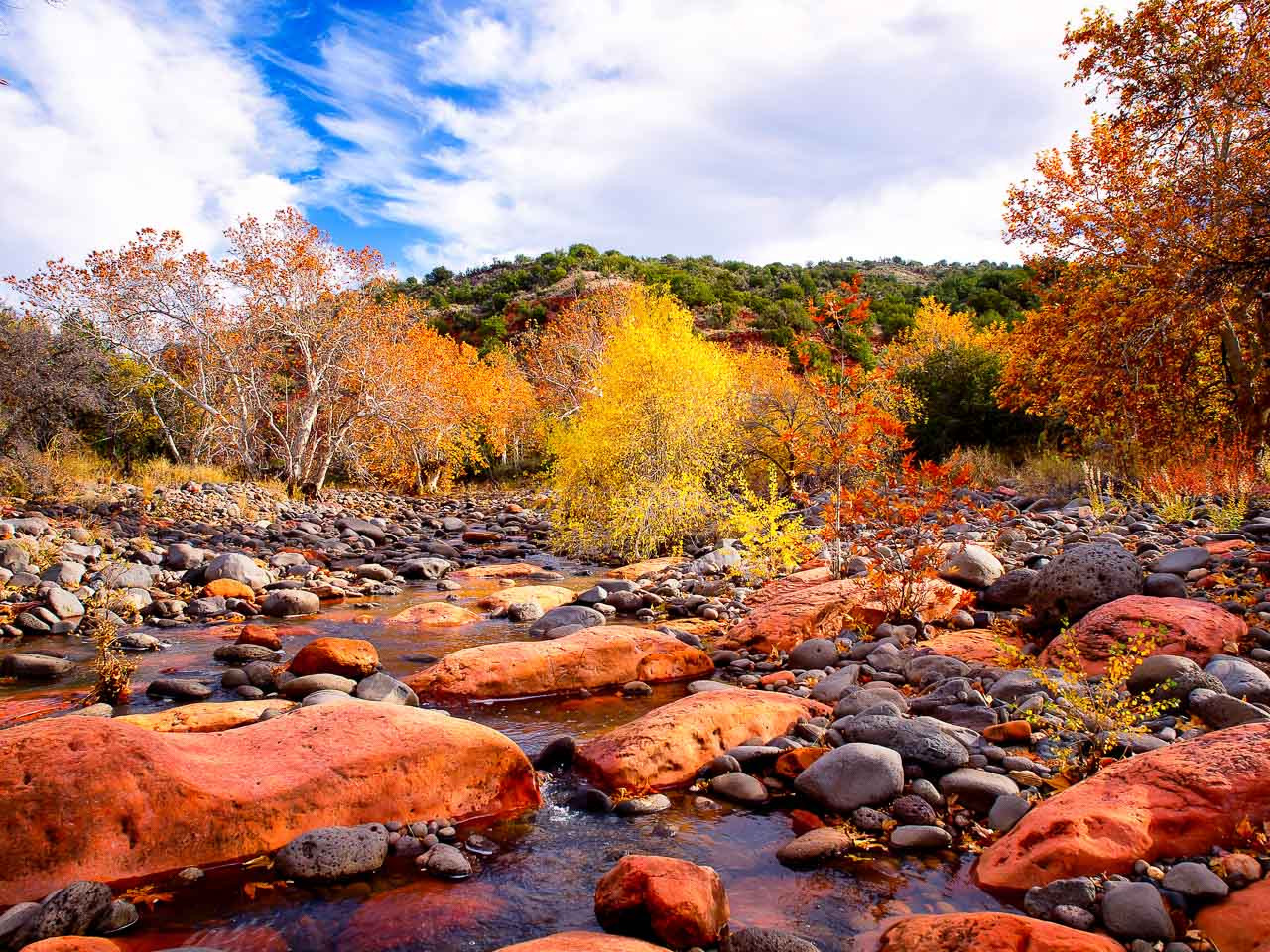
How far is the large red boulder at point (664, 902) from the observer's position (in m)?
3.02

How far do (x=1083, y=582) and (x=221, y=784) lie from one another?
6772mm

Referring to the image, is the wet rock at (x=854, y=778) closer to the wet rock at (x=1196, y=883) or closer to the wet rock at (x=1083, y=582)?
the wet rock at (x=1196, y=883)

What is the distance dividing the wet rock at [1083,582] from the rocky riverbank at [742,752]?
0.07 ft

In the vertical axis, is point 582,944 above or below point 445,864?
above

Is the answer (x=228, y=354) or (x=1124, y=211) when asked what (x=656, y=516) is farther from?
(x=228, y=354)

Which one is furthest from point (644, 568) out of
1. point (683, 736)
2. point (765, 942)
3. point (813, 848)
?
point (765, 942)

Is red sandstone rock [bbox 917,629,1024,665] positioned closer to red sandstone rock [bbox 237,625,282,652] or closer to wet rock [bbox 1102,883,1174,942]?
wet rock [bbox 1102,883,1174,942]

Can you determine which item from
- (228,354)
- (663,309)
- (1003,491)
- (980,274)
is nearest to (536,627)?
(1003,491)

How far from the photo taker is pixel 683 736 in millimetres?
4930

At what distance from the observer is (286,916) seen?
3270 mm

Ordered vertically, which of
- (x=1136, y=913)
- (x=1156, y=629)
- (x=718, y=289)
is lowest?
A: (x=1136, y=913)

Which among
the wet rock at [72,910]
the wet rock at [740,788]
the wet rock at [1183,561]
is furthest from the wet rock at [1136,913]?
the wet rock at [1183,561]

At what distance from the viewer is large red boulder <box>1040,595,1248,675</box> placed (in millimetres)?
5504

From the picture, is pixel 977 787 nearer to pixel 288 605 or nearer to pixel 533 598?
pixel 533 598
